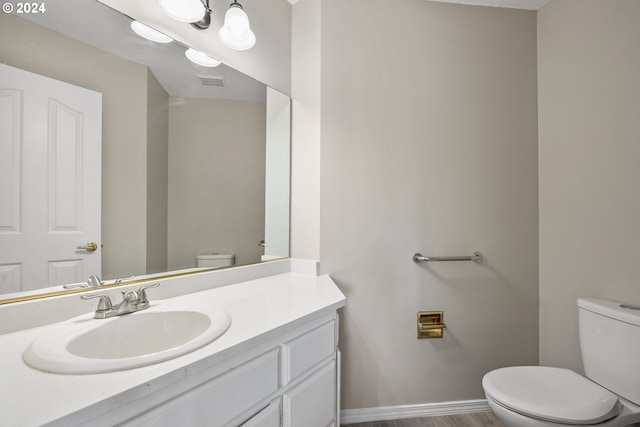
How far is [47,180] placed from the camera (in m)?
0.80

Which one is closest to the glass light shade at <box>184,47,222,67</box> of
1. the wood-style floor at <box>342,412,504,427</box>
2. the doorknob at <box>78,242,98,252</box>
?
the doorknob at <box>78,242,98,252</box>

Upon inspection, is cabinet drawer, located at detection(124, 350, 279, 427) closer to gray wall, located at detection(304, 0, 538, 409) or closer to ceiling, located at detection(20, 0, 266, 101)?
gray wall, located at detection(304, 0, 538, 409)

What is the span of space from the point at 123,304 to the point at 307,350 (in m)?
0.62

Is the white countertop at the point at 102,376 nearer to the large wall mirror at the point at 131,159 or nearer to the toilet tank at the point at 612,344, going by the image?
the large wall mirror at the point at 131,159

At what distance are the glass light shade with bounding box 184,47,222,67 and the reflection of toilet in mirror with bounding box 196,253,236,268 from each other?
0.88 m

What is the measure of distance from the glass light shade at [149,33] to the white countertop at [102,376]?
1.02 metres

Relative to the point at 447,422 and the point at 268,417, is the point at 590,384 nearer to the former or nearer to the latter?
the point at 447,422

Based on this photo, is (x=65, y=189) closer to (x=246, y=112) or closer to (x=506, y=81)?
(x=246, y=112)

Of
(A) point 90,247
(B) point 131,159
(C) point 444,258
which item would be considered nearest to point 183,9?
(B) point 131,159

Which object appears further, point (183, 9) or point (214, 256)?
point (214, 256)

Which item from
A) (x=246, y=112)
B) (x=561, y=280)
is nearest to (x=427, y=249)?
(x=561, y=280)

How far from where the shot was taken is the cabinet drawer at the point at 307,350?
87 cm

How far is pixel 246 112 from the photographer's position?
1442mm

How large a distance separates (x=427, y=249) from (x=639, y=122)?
106 centimetres
